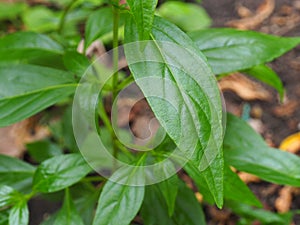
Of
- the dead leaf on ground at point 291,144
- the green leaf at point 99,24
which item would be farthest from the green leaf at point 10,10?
the dead leaf on ground at point 291,144

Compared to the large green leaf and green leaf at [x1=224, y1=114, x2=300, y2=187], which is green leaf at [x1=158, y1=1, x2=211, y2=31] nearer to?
green leaf at [x1=224, y1=114, x2=300, y2=187]

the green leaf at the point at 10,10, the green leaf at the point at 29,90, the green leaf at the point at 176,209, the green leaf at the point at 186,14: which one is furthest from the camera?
the green leaf at the point at 10,10

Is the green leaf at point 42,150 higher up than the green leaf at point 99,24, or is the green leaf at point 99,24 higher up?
the green leaf at point 99,24

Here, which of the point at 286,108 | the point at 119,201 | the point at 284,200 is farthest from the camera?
the point at 286,108

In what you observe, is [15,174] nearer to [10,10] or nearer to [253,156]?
[253,156]

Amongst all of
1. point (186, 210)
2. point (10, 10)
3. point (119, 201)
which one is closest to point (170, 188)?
point (119, 201)

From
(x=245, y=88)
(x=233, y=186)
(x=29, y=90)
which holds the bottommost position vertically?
(x=245, y=88)

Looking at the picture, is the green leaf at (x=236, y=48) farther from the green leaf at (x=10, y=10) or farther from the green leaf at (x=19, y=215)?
the green leaf at (x=10, y=10)
